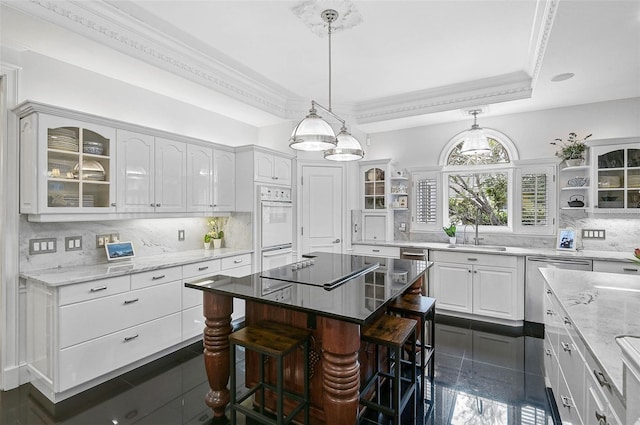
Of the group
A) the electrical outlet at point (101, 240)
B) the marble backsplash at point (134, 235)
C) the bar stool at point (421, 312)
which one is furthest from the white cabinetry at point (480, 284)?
the electrical outlet at point (101, 240)

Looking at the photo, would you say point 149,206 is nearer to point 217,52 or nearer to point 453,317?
point 217,52

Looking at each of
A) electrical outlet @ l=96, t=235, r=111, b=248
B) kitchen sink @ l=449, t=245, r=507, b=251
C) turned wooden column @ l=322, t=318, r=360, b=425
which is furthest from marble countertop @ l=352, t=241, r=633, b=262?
electrical outlet @ l=96, t=235, r=111, b=248

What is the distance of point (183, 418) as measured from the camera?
2.21m

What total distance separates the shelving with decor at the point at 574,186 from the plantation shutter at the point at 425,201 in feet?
5.23

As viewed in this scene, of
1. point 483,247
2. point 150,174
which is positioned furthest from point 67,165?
point 483,247

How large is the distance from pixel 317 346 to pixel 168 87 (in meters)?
3.15

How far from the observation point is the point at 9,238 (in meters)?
2.56

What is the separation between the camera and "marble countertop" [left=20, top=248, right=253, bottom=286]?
2.48 meters

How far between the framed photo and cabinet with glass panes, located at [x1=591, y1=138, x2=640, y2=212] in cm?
41

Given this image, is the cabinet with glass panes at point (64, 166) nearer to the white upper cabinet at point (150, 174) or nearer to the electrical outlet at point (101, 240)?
the white upper cabinet at point (150, 174)

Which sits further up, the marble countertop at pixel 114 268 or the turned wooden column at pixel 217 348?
the marble countertop at pixel 114 268

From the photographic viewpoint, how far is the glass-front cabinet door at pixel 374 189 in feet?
16.5

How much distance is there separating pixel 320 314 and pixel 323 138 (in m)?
1.22

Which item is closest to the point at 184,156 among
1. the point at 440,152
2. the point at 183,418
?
the point at 183,418
